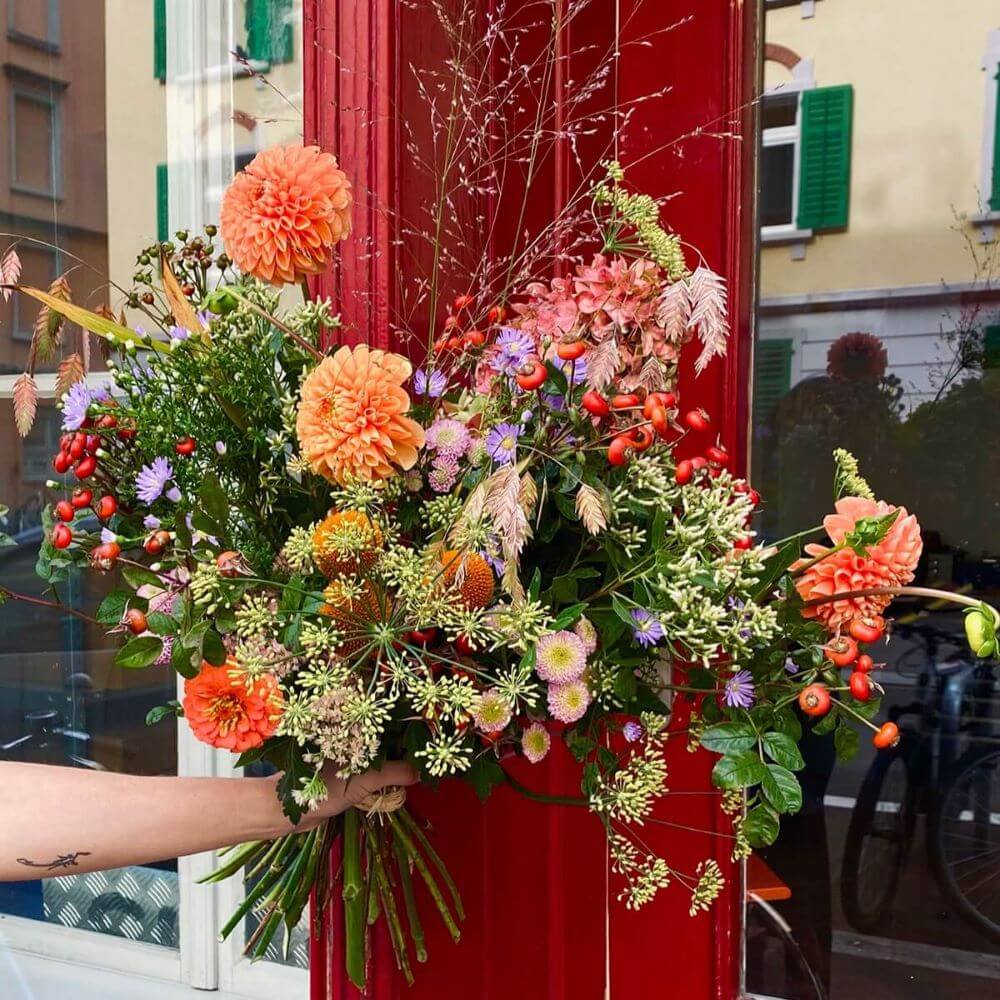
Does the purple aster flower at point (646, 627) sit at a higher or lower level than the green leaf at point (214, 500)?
lower

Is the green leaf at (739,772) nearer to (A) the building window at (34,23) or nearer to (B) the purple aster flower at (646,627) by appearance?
(B) the purple aster flower at (646,627)

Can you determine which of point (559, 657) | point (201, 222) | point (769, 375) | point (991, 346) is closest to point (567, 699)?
point (559, 657)

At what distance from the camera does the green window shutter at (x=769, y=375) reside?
1.27 m

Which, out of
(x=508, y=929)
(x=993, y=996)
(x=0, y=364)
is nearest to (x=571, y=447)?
(x=508, y=929)

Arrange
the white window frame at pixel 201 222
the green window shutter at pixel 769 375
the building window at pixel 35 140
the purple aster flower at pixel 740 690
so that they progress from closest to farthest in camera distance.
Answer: the purple aster flower at pixel 740 690, the green window shutter at pixel 769 375, the white window frame at pixel 201 222, the building window at pixel 35 140

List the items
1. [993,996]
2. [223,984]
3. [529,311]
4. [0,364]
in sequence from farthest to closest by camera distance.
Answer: [0,364]
[223,984]
[993,996]
[529,311]

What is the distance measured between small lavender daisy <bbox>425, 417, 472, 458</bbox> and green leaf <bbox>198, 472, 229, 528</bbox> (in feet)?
0.53

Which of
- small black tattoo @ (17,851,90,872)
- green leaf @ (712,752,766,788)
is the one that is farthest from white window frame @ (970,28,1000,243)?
small black tattoo @ (17,851,90,872)

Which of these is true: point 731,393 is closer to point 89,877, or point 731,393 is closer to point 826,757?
point 826,757

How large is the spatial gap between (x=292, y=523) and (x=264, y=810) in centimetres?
25

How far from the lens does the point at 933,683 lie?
4.19ft

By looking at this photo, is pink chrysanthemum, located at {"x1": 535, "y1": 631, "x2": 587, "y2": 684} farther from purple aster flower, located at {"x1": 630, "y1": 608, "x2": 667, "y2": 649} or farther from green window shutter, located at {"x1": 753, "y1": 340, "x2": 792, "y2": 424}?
green window shutter, located at {"x1": 753, "y1": 340, "x2": 792, "y2": 424}

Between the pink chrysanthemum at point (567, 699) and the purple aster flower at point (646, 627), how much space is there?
0.06 m

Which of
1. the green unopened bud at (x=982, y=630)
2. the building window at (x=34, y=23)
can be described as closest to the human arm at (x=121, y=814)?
the green unopened bud at (x=982, y=630)
